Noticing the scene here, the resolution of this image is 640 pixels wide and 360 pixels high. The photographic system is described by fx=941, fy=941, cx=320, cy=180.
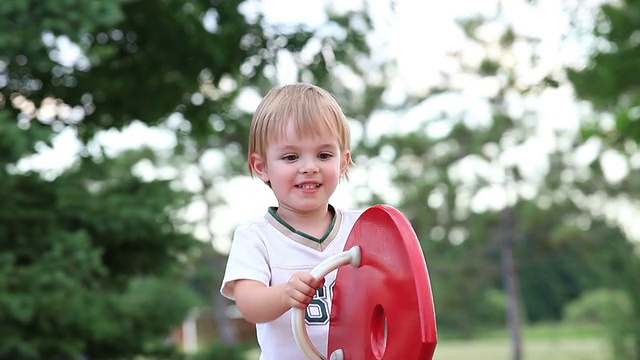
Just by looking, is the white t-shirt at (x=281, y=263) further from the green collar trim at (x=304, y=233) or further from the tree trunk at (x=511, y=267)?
the tree trunk at (x=511, y=267)

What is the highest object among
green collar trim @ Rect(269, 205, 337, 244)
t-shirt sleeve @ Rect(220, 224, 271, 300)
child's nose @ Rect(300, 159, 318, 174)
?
child's nose @ Rect(300, 159, 318, 174)

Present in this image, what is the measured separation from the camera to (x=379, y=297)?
6.51ft

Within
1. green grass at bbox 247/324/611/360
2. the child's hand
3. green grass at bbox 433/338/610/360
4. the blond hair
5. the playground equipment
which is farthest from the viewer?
green grass at bbox 247/324/611/360

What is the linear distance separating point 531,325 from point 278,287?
38.2m

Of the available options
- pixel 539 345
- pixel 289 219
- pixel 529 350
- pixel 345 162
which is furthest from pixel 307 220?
pixel 539 345

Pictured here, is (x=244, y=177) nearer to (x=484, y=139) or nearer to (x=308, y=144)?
(x=484, y=139)

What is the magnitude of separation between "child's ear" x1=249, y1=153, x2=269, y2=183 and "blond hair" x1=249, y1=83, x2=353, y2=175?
17 mm

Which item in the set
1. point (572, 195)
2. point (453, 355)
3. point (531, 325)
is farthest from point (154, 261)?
point (531, 325)

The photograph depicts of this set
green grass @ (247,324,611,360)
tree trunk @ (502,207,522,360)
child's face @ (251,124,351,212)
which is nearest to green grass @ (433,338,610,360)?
green grass @ (247,324,611,360)

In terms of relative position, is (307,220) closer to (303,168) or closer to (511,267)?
(303,168)

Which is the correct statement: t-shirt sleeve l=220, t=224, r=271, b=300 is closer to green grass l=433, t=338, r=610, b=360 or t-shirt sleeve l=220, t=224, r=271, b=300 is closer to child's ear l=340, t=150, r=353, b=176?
child's ear l=340, t=150, r=353, b=176

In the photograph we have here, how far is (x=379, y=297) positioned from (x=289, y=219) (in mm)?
381

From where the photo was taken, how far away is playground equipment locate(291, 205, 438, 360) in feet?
5.99

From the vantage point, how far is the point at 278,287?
206cm
